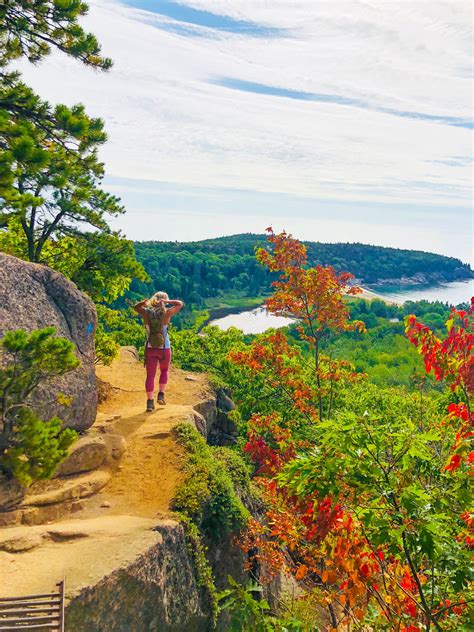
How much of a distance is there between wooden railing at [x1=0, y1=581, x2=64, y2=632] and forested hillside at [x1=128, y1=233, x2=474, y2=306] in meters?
82.4

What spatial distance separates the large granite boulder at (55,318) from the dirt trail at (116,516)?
3.47 feet

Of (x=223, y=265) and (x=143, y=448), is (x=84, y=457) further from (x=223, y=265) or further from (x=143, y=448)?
(x=223, y=265)

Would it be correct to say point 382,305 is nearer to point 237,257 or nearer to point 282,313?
point 237,257

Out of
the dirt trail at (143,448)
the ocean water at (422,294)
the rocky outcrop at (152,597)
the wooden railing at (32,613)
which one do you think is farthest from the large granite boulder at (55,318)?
the ocean water at (422,294)

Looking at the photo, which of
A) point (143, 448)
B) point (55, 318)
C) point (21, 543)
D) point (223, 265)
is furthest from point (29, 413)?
point (223, 265)

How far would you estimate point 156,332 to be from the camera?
11719mm

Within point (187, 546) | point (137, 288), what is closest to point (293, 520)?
point (187, 546)

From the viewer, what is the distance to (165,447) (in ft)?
34.7

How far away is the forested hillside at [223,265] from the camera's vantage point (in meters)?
116

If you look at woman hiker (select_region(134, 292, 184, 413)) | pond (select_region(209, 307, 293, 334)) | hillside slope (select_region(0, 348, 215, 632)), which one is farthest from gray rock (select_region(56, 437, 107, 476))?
pond (select_region(209, 307, 293, 334))

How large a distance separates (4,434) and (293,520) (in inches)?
236

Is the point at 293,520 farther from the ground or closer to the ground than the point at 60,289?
closer to the ground

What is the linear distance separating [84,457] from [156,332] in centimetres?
335

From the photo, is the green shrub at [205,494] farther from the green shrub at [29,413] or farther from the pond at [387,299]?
the pond at [387,299]
